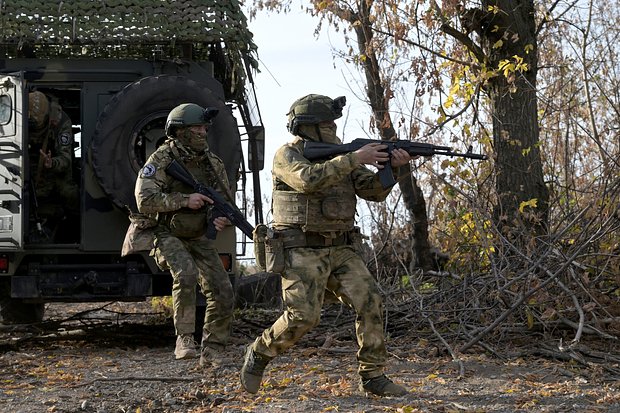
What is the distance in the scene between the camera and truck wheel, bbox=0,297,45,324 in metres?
8.73

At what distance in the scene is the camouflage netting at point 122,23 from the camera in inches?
307

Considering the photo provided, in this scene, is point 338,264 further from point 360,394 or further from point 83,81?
point 83,81

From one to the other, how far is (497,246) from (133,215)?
286cm

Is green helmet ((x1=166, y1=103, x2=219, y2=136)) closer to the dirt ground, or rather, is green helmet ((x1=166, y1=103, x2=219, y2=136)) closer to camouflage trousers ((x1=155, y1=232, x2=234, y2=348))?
camouflage trousers ((x1=155, y1=232, x2=234, y2=348))

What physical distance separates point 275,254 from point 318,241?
247 mm

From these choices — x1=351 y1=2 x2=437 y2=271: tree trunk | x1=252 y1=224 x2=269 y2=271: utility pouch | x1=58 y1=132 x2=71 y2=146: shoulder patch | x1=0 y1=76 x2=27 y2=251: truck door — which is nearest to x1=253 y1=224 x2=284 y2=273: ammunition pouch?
x1=252 y1=224 x2=269 y2=271: utility pouch

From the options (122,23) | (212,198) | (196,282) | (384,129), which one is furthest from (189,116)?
(384,129)

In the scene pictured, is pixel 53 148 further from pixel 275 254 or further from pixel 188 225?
pixel 275 254

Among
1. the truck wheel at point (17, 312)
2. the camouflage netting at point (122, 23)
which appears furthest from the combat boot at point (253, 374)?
the truck wheel at point (17, 312)

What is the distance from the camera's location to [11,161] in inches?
289

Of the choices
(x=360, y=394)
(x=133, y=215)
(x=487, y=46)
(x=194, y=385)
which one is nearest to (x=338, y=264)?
(x=360, y=394)

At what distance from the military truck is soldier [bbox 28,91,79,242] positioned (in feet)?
0.48

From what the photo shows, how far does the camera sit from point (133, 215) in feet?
22.8

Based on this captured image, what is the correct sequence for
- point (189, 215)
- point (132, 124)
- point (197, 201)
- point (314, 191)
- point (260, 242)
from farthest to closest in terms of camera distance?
point (132, 124)
point (189, 215)
point (197, 201)
point (260, 242)
point (314, 191)
